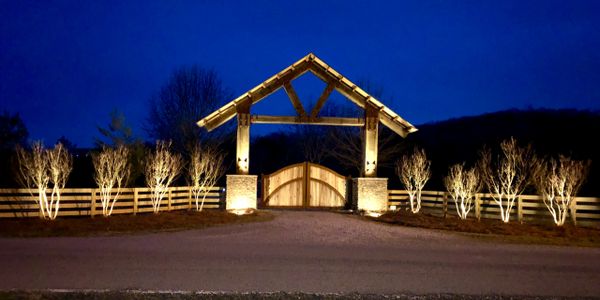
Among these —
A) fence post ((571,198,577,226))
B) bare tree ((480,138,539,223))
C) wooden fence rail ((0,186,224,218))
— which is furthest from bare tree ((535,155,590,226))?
wooden fence rail ((0,186,224,218))

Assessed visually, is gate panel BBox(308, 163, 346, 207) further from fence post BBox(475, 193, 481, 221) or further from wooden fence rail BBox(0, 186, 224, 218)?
fence post BBox(475, 193, 481, 221)

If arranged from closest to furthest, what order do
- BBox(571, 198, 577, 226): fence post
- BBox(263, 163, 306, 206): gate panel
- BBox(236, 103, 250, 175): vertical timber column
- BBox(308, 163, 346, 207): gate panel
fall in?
BBox(571, 198, 577, 226): fence post
BBox(236, 103, 250, 175): vertical timber column
BBox(263, 163, 306, 206): gate panel
BBox(308, 163, 346, 207): gate panel

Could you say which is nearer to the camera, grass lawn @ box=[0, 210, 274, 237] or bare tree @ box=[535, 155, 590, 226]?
grass lawn @ box=[0, 210, 274, 237]

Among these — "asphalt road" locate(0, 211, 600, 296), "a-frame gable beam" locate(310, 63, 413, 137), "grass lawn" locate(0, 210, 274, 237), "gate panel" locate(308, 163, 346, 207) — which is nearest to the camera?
"asphalt road" locate(0, 211, 600, 296)

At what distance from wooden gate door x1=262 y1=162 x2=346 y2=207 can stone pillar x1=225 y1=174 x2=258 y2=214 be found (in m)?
2.07

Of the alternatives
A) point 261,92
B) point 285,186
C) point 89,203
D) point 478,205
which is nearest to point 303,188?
point 285,186

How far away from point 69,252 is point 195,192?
1135 cm

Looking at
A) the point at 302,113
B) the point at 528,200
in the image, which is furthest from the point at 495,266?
the point at 302,113

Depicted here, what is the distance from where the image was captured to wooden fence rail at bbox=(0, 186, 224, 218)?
16.6m

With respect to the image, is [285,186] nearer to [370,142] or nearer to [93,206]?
[370,142]

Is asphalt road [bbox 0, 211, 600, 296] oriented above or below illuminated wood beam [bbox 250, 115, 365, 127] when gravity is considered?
below

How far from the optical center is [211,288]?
24.7 ft

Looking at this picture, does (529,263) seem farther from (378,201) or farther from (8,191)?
(8,191)

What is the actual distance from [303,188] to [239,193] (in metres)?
3.43
